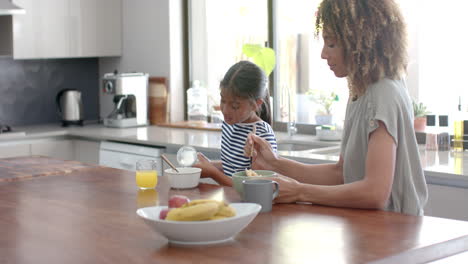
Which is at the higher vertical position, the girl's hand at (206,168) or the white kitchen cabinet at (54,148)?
the girl's hand at (206,168)

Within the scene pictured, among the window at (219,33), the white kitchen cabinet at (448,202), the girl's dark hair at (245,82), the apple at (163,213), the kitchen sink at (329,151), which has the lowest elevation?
the white kitchen cabinet at (448,202)

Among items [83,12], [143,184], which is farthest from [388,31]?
[83,12]

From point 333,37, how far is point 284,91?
229 centimetres

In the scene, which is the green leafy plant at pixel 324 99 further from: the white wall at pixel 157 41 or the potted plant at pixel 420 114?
the white wall at pixel 157 41

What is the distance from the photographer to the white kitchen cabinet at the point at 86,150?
4.75 m

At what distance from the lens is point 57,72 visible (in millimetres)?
5398

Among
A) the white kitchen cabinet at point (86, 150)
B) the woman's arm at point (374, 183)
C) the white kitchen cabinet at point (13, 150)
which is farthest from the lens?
the white kitchen cabinet at point (86, 150)

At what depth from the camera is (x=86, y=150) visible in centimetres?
480

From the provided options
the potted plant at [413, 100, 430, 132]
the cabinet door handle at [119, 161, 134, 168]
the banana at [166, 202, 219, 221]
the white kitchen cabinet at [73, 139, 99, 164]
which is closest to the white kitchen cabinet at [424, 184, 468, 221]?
the potted plant at [413, 100, 430, 132]

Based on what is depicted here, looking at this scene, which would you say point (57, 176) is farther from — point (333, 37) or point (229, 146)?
point (333, 37)

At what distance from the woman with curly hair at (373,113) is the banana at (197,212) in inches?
18.9

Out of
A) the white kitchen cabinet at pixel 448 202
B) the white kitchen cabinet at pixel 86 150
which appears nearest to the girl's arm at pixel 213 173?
the white kitchen cabinet at pixel 448 202

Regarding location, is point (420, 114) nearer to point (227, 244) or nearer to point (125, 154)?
point (125, 154)

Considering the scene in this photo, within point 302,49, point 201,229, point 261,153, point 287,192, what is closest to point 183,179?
point 261,153
